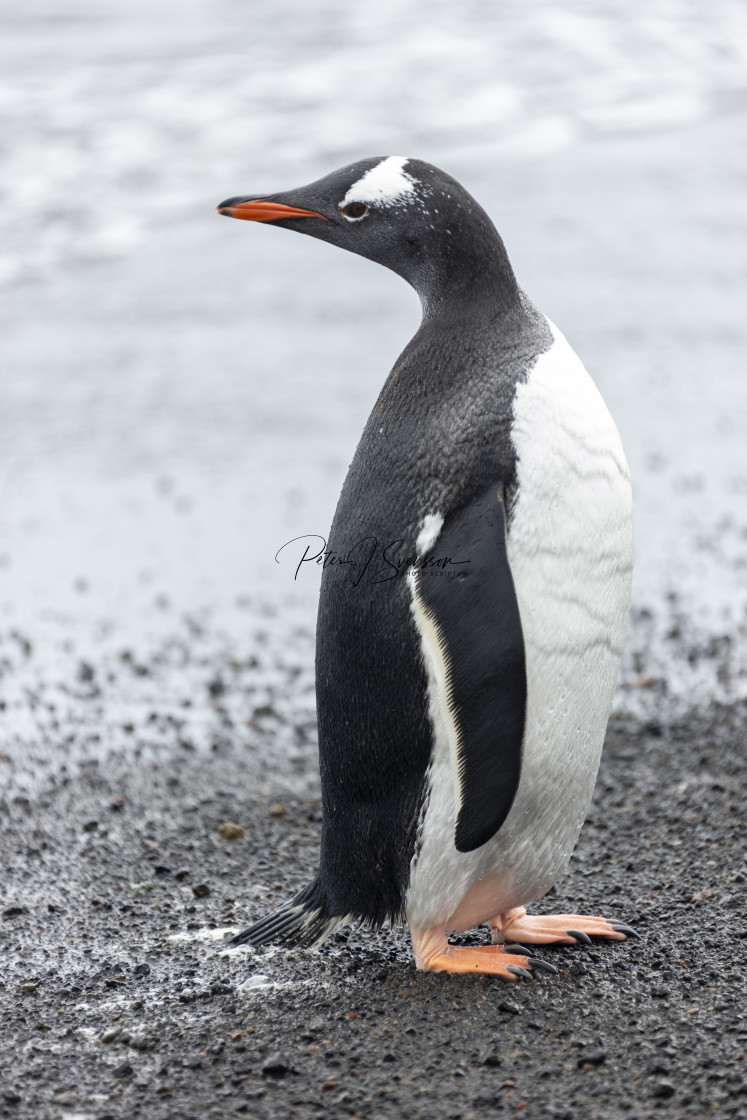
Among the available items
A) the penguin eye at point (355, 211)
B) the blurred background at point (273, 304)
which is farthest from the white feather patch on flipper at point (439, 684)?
the blurred background at point (273, 304)

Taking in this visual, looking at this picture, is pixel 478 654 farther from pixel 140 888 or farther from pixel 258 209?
pixel 140 888

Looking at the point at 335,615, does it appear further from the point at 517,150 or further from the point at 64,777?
the point at 517,150

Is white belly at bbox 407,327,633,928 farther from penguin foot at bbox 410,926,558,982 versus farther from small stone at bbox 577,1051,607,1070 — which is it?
small stone at bbox 577,1051,607,1070

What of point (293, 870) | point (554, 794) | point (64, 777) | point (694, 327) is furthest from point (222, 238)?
point (554, 794)

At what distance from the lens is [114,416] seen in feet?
27.0

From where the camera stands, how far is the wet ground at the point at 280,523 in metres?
2.22

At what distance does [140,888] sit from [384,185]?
189cm

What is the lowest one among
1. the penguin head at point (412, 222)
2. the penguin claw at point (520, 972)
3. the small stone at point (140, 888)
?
the small stone at point (140, 888)

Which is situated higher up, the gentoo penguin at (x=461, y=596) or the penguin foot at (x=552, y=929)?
the gentoo penguin at (x=461, y=596)

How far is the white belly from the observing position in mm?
2291

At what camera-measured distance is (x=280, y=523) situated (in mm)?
6574

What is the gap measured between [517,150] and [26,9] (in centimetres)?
802

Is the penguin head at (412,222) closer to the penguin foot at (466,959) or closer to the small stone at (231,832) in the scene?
the penguin foot at (466,959)

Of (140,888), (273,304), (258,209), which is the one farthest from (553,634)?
(273,304)
